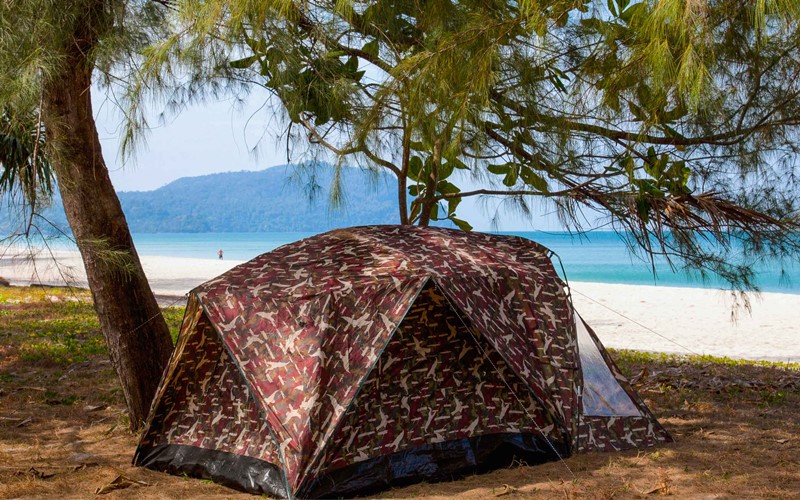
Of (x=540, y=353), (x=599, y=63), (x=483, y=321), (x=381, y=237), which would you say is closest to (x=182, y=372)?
(x=381, y=237)

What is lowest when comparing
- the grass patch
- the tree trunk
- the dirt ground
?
the dirt ground

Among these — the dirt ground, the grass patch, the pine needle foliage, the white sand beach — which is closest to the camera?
the dirt ground

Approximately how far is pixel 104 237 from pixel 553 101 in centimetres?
301

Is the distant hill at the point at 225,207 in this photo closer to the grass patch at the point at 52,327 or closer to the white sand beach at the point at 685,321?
the white sand beach at the point at 685,321

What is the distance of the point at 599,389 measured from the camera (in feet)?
15.3

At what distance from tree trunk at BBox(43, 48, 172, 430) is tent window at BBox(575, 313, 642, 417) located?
2.82m

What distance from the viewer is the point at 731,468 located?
423 cm

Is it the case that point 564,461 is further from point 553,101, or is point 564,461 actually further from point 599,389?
point 553,101

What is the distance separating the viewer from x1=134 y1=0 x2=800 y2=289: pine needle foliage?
426 centimetres

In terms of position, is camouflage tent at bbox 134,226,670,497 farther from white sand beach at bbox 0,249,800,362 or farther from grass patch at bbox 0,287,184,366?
white sand beach at bbox 0,249,800,362

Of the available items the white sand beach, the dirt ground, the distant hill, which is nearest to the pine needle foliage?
the dirt ground

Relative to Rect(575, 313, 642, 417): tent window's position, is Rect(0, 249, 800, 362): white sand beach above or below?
below

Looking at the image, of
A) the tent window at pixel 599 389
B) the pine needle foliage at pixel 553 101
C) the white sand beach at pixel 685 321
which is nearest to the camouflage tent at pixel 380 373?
the tent window at pixel 599 389

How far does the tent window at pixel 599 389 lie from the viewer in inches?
182
